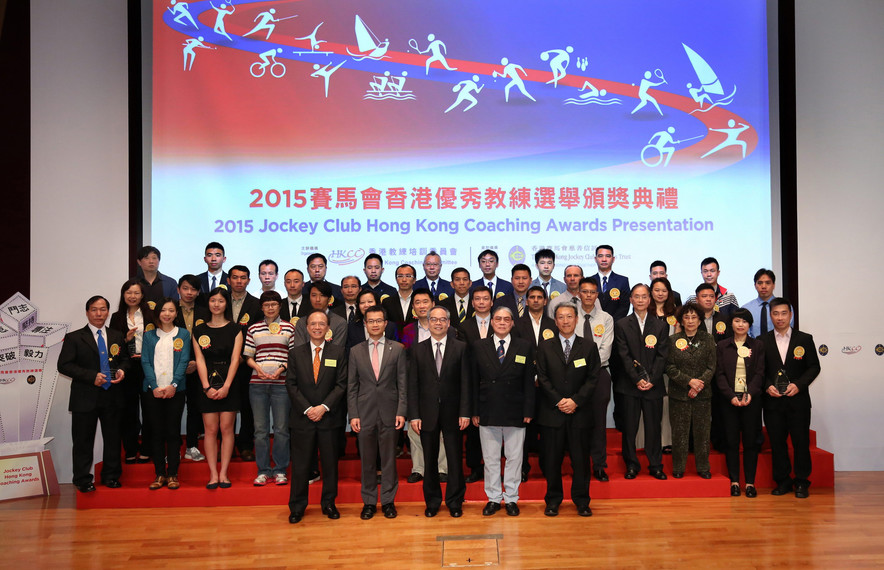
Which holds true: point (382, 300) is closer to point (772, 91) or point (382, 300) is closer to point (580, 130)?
point (580, 130)

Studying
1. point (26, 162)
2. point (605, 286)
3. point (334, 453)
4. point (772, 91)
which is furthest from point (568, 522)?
point (26, 162)

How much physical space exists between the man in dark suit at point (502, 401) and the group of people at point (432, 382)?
0.03 ft

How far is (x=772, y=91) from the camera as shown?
6.01 meters

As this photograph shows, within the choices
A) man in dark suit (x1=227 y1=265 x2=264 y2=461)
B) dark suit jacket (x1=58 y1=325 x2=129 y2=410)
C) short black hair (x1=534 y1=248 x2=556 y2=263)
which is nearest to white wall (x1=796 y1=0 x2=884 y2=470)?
short black hair (x1=534 y1=248 x2=556 y2=263)

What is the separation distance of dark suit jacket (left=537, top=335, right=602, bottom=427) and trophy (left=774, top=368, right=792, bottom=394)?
1.45m

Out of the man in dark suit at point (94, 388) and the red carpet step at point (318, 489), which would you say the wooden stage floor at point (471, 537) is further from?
the man in dark suit at point (94, 388)

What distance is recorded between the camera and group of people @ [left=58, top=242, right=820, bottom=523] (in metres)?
4.44

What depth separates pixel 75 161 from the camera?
5.91 metres

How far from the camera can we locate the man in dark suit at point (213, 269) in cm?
541

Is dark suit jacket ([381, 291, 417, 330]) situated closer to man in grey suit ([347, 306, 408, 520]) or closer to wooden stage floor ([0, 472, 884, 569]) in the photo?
man in grey suit ([347, 306, 408, 520])

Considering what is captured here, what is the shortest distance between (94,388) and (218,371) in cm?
94

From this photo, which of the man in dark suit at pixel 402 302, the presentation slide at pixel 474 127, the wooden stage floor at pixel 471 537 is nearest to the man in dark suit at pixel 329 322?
the man in dark suit at pixel 402 302

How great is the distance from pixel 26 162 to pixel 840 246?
23.8 ft

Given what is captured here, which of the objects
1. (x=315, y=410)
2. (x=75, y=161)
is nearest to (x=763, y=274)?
(x=315, y=410)
